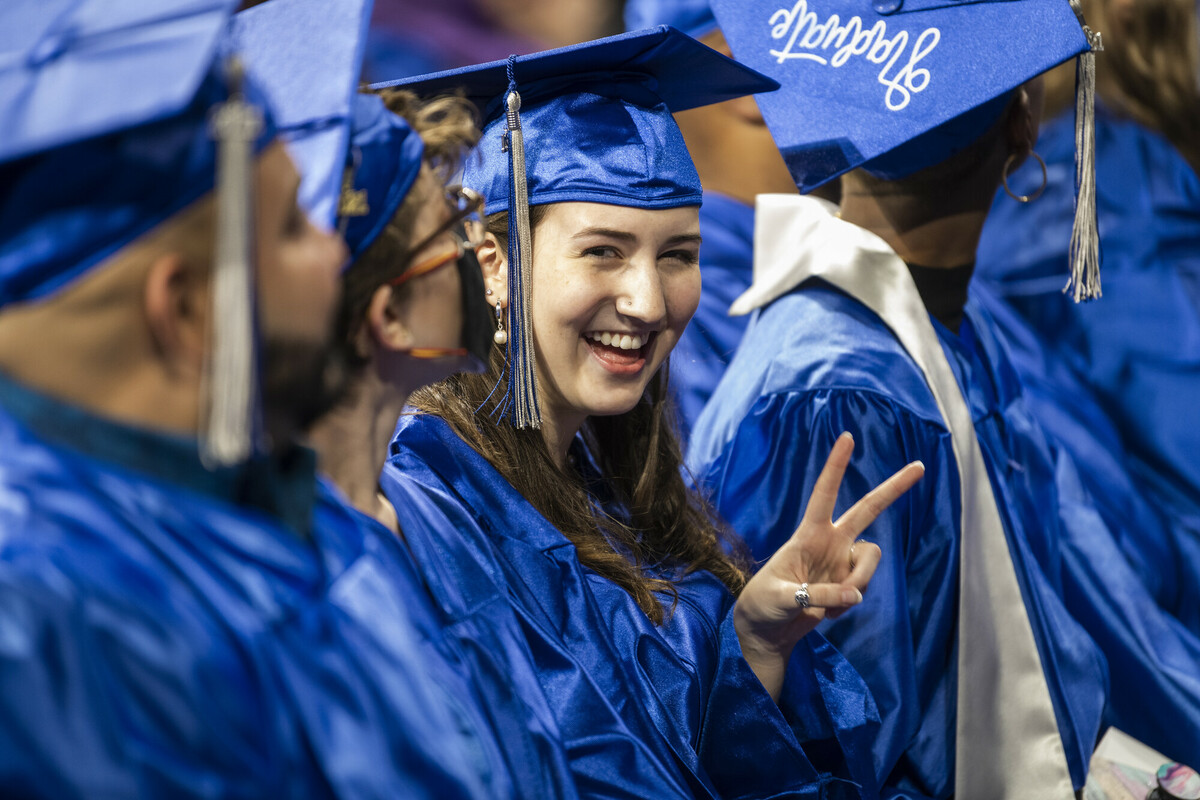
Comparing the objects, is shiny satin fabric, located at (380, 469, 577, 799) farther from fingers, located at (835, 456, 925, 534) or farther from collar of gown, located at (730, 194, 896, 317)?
collar of gown, located at (730, 194, 896, 317)

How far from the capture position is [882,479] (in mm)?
1780

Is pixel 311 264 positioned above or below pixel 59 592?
above

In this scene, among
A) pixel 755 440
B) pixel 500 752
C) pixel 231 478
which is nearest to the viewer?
pixel 231 478

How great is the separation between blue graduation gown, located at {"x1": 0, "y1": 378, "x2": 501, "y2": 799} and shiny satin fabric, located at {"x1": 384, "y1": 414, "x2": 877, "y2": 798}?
314 millimetres

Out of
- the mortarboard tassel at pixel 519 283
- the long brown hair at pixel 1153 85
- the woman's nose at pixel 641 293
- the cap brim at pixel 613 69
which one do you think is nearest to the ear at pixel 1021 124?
the cap brim at pixel 613 69

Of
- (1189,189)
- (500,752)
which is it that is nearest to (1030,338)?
(1189,189)

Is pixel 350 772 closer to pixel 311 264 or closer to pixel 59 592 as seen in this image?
pixel 59 592

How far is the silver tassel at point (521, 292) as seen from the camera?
4.55 ft

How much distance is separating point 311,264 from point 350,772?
34cm

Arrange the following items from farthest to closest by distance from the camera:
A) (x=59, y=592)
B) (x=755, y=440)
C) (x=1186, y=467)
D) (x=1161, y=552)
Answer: (x=1186, y=467), (x=1161, y=552), (x=755, y=440), (x=59, y=592)

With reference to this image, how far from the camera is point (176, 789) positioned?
26.0 inches

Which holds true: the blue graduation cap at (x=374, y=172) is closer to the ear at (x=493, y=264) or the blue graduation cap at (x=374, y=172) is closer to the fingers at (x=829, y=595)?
the ear at (x=493, y=264)

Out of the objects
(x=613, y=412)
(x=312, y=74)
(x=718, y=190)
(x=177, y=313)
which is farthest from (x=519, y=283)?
(x=718, y=190)

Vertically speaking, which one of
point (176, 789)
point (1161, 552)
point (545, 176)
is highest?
point (545, 176)
